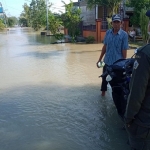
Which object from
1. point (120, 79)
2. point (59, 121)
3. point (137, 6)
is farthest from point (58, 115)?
point (137, 6)

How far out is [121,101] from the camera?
10.6 ft

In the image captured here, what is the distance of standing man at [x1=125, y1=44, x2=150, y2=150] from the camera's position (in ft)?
5.57

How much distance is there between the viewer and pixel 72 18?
69.1 feet

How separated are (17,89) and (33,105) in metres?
1.33

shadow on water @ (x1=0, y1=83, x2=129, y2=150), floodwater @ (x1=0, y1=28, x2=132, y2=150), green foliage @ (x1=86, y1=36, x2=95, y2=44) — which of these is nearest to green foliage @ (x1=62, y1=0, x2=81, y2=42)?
green foliage @ (x1=86, y1=36, x2=95, y2=44)

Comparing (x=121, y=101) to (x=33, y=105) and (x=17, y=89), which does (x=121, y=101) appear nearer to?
(x=33, y=105)

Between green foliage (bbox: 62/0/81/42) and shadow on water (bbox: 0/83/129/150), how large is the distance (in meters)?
15.9

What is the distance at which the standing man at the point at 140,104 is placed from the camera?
5.57 ft

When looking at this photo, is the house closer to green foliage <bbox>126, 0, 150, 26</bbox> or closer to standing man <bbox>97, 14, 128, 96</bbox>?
green foliage <bbox>126, 0, 150, 26</bbox>

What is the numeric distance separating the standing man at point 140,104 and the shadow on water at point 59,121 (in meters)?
1.24

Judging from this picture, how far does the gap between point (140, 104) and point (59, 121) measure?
2.33 m

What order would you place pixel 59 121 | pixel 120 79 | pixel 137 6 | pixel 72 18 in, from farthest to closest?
pixel 72 18 → pixel 137 6 → pixel 59 121 → pixel 120 79

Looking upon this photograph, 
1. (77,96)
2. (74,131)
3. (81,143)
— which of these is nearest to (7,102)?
(77,96)

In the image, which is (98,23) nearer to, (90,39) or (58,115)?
(90,39)
